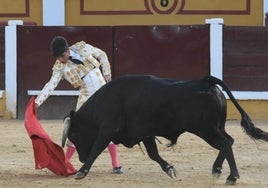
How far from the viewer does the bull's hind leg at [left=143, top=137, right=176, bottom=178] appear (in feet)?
18.1

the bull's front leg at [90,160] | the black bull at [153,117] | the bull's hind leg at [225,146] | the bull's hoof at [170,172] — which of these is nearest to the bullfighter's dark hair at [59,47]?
the black bull at [153,117]

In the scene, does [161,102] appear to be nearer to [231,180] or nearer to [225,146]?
[225,146]

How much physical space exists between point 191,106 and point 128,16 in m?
8.05

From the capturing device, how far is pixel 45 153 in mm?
5898

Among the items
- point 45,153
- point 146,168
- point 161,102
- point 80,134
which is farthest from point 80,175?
point 146,168

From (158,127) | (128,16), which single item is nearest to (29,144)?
(158,127)

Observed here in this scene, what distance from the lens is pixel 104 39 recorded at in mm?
10859

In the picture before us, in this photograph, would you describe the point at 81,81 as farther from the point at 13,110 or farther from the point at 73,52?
the point at 13,110

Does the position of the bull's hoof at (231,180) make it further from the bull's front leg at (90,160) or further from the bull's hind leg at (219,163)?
the bull's front leg at (90,160)

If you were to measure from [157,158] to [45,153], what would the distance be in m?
0.89

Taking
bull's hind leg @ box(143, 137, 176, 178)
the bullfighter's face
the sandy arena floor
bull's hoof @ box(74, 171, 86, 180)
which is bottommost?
the sandy arena floor

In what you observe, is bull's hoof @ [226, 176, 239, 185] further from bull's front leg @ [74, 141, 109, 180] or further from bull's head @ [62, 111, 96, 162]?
bull's head @ [62, 111, 96, 162]

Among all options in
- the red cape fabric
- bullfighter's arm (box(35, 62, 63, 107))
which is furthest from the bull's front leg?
bullfighter's arm (box(35, 62, 63, 107))

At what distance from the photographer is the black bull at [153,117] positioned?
203 inches
